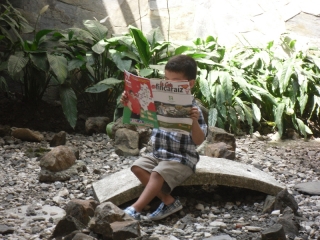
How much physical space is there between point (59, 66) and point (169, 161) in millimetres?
2248

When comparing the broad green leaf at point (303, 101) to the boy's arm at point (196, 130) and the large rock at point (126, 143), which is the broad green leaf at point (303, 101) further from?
the boy's arm at point (196, 130)

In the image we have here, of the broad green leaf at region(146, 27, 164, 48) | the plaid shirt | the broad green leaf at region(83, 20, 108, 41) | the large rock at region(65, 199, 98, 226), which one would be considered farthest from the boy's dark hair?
the broad green leaf at region(83, 20, 108, 41)

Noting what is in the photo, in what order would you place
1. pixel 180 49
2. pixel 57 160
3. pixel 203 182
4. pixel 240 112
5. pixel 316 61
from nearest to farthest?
pixel 203 182, pixel 57 160, pixel 240 112, pixel 180 49, pixel 316 61

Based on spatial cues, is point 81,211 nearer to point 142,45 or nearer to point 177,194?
point 177,194

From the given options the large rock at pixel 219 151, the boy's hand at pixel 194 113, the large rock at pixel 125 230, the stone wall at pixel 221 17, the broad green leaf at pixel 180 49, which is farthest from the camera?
the stone wall at pixel 221 17

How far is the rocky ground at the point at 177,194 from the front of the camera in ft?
9.28

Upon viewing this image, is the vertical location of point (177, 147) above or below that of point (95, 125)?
above

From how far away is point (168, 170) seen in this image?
10.0ft

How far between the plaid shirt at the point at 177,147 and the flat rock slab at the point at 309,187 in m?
0.91

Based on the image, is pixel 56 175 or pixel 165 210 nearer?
pixel 165 210

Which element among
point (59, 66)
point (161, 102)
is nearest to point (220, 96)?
point (59, 66)

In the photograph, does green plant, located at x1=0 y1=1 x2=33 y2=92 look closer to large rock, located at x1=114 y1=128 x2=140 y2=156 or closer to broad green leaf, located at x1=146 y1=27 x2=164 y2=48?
broad green leaf, located at x1=146 y1=27 x2=164 y2=48

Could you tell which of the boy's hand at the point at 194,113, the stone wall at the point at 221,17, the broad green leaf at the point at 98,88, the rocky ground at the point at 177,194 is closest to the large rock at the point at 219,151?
the rocky ground at the point at 177,194

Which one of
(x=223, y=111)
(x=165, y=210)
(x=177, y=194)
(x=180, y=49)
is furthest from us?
(x=180, y=49)
